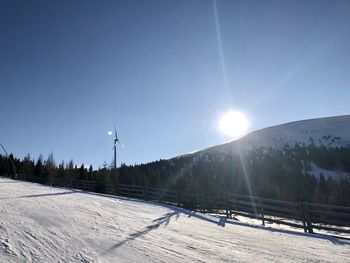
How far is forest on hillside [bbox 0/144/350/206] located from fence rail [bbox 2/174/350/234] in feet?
30.1

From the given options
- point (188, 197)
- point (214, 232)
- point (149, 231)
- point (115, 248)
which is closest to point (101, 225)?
point (149, 231)

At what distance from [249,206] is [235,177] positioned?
236ft

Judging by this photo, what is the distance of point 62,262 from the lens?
6.02 m

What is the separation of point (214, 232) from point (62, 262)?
6032 mm

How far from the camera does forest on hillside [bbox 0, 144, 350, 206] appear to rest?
59.6 m

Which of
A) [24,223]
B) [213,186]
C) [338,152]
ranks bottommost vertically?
[24,223]

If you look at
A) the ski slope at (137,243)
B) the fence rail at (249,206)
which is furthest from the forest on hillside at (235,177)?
the ski slope at (137,243)

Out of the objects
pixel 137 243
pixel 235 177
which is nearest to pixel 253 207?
pixel 137 243

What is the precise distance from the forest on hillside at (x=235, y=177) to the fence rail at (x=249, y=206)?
9.17m

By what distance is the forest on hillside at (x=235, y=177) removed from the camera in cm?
5962

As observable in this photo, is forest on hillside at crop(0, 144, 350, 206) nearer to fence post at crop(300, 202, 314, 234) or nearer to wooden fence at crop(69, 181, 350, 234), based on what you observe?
wooden fence at crop(69, 181, 350, 234)

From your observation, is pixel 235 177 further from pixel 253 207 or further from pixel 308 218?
pixel 308 218

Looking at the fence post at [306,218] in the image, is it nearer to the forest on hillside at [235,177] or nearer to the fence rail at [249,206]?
the fence rail at [249,206]

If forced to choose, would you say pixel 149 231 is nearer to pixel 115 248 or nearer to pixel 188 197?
pixel 115 248
